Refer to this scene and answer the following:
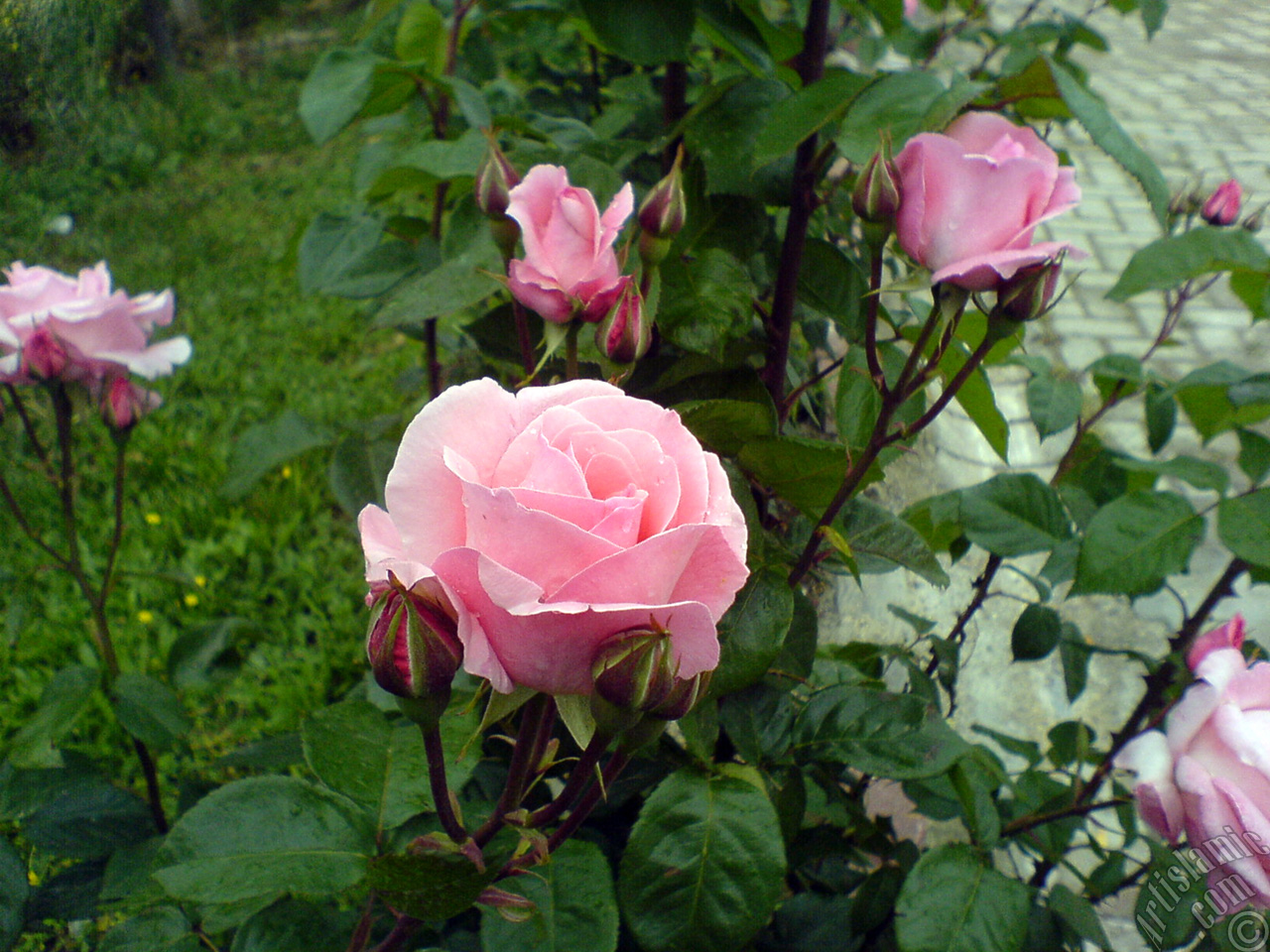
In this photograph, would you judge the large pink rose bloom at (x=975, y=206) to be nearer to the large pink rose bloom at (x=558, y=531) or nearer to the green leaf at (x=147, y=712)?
the large pink rose bloom at (x=558, y=531)

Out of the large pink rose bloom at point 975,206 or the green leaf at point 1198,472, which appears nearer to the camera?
the large pink rose bloom at point 975,206

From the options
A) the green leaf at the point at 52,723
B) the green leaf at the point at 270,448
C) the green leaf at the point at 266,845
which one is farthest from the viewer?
the green leaf at the point at 270,448

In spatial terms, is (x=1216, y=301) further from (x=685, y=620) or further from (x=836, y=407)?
(x=685, y=620)

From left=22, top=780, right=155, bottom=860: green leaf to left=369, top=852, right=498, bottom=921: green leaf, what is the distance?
29.9 inches

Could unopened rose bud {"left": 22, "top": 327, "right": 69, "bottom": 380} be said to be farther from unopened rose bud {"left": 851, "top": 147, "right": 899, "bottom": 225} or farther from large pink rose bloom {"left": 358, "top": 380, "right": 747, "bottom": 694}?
unopened rose bud {"left": 851, "top": 147, "right": 899, "bottom": 225}

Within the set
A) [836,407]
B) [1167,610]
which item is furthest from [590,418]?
[1167,610]

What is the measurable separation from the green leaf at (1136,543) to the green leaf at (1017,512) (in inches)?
3.3

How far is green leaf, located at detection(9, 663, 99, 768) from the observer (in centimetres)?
113

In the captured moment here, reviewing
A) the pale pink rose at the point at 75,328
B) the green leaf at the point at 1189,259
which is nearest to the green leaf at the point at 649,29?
the green leaf at the point at 1189,259

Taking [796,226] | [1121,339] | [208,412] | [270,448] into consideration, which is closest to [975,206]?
[796,226]

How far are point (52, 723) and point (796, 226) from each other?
1131 millimetres

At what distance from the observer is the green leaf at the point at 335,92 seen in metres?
1.09

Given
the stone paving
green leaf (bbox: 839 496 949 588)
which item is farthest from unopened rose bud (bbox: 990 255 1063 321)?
the stone paving

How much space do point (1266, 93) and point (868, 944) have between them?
1.23 m
